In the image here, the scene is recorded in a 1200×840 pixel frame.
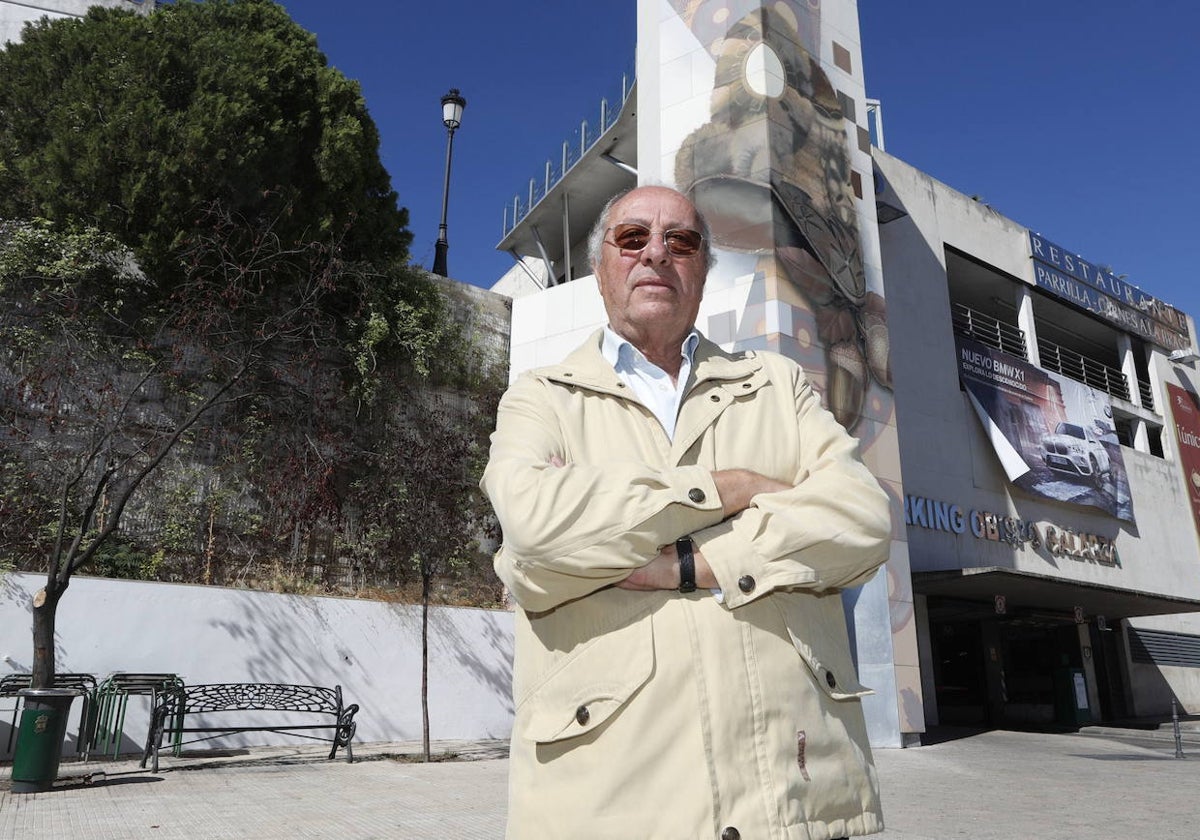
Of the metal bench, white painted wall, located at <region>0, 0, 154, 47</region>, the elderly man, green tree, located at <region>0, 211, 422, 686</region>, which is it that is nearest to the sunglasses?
the elderly man

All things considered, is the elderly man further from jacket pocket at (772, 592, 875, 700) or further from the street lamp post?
the street lamp post

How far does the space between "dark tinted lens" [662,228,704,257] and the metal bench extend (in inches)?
348

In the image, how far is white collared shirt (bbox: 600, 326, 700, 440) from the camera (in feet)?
6.55

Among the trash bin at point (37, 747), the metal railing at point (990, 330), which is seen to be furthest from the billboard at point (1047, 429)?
the trash bin at point (37, 747)

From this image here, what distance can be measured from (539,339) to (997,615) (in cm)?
1229

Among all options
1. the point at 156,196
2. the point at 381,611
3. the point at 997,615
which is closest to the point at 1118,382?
the point at 997,615

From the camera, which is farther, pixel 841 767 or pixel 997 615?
pixel 997 615

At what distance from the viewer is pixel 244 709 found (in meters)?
10.0

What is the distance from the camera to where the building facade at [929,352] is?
13.4 metres

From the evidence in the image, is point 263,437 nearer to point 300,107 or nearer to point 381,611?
point 381,611

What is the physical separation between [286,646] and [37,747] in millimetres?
4453

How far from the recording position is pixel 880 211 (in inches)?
748

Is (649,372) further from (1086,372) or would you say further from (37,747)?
(1086,372)

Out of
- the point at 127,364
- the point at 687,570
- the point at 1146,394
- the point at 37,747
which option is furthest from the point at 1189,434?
the point at 687,570
